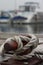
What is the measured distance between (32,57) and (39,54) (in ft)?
0.20

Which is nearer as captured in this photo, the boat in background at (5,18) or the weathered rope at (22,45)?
the weathered rope at (22,45)

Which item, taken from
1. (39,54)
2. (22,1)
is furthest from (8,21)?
(39,54)

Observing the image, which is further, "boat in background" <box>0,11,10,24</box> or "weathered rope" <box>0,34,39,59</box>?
"boat in background" <box>0,11,10,24</box>

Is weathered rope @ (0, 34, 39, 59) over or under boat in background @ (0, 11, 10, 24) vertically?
over

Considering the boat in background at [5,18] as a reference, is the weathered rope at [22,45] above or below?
above

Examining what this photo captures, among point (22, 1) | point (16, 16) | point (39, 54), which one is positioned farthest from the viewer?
point (22, 1)

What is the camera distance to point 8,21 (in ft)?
21.5

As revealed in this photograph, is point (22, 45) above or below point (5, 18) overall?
above

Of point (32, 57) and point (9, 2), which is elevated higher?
point (32, 57)

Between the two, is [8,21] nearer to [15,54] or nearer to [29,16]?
[29,16]

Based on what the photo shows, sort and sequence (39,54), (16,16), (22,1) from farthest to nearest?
(22,1), (16,16), (39,54)

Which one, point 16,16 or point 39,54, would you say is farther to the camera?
point 16,16

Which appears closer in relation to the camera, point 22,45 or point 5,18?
point 22,45

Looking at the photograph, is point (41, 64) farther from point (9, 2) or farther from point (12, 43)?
point (9, 2)
